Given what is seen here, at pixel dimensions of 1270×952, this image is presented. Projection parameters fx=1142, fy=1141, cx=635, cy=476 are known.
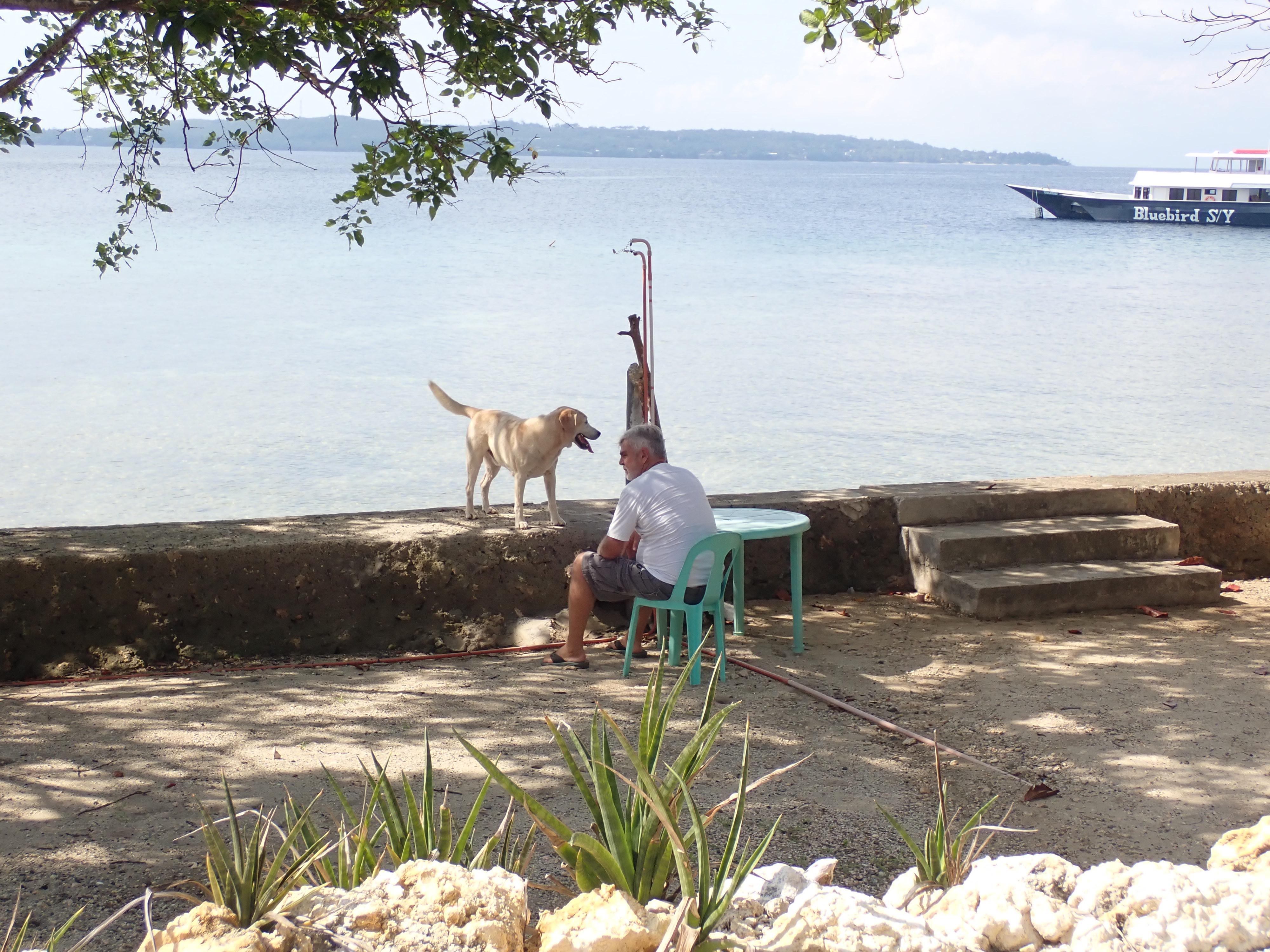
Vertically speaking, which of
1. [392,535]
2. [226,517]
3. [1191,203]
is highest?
[1191,203]

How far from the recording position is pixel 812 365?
23.9m

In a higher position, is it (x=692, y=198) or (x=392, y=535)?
(x=692, y=198)

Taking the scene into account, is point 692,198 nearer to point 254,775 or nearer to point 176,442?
point 176,442

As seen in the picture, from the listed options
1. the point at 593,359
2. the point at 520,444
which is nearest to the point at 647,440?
the point at 520,444

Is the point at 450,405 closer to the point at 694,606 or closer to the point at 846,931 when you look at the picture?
the point at 694,606

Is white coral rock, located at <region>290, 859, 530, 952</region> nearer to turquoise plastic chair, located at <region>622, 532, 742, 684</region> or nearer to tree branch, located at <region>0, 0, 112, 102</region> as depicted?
turquoise plastic chair, located at <region>622, 532, 742, 684</region>

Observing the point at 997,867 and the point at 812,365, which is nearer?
the point at 997,867

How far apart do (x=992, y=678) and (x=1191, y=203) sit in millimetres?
58175

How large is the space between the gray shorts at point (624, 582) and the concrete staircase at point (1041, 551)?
6.49 feet

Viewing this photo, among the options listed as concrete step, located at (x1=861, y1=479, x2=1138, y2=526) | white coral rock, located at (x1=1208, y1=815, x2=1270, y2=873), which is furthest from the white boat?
white coral rock, located at (x1=1208, y1=815, x2=1270, y2=873)

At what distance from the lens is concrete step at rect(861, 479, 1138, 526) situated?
7.37 metres

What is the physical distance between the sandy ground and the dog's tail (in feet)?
5.24

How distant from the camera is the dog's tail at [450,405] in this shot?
6988 mm

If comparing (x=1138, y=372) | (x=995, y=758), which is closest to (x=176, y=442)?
(x=995, y=758)
